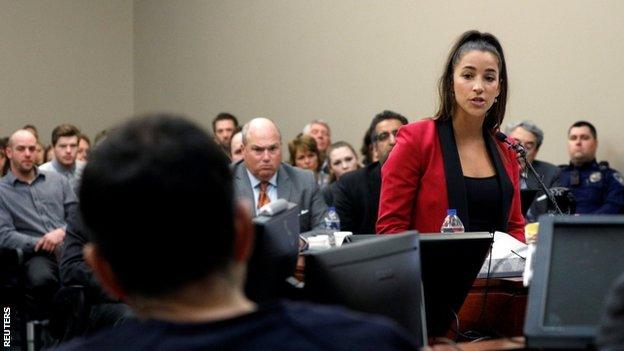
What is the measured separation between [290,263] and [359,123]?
8417 millimetres

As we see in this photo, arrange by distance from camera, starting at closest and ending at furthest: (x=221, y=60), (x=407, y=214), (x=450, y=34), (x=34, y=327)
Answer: (x=34, y=327), (x=407, y=214), (x=450, y=34), (x=221, y=60)

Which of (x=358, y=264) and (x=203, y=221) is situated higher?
(x=203, y=221)

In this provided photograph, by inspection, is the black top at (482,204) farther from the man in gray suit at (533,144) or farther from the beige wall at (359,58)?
the beige wall at (359,58)

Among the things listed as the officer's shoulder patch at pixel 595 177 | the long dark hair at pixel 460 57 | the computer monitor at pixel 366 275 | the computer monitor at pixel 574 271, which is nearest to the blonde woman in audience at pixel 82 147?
the officer's shoulder patch at pixel 595 177

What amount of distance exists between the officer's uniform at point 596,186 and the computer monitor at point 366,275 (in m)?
6.31

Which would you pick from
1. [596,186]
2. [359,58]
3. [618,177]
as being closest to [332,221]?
[596,186]

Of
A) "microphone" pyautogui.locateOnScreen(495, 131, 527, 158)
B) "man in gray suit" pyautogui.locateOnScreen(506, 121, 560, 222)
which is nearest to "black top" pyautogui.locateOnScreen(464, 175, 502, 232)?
"microphone" pyautogui.locateOnScreen(495, 131, 527, 158)

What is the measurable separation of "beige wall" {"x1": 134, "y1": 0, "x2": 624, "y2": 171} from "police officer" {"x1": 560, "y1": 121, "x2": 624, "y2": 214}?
22cm

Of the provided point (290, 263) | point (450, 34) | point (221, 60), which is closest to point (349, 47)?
point (450, 34)

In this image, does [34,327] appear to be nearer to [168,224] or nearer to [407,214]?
[168,224]

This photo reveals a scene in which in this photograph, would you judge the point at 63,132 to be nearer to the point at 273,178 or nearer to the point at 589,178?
the point at 273,178

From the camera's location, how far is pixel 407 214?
3.88 m

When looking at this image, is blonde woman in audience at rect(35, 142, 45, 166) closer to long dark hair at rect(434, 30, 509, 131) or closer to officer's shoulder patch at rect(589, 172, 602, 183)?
officer's shoulder patch at rect(589, 172, 602, 183)

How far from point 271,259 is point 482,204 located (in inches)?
63.3
